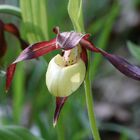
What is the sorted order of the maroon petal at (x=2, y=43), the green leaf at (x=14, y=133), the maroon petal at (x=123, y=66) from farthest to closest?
the maroon petal at (x=2, y=43) < the green leaf at (x=14, y=133) < the maroon petal at (x=123, y=66)

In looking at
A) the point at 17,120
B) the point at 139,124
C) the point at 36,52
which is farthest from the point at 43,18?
the point at 139,124

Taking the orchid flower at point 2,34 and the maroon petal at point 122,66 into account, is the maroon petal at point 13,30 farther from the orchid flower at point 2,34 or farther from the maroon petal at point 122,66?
the maroon petal at point 122,66

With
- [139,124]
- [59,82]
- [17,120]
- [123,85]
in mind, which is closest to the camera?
[59,82]

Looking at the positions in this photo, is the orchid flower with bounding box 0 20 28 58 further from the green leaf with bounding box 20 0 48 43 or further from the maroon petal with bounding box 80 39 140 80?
the maroon petal with bounding box 80 39 140 80

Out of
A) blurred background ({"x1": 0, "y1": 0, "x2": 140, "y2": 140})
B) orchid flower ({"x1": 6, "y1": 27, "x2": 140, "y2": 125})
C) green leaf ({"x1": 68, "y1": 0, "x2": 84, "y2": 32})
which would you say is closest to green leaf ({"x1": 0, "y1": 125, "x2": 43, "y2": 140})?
blurred background ({"x1": 0, "y1": 0, "x2": 140, "y2": 140})

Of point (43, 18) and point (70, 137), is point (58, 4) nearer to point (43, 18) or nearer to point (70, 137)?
point (70, 137)

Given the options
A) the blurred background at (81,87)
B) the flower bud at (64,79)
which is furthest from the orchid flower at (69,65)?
the blurred background at (81,87)

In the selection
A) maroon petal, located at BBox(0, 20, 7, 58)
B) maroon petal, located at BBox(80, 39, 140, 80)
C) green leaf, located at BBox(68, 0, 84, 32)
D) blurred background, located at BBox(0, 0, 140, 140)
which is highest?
green leaf, located at BBox(68, 0, 84, 32)
